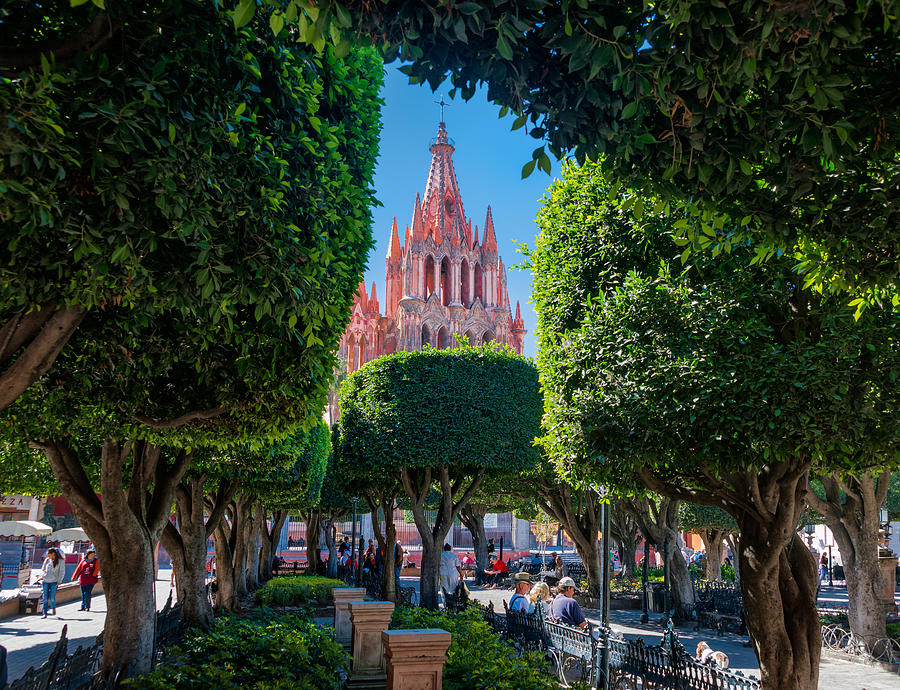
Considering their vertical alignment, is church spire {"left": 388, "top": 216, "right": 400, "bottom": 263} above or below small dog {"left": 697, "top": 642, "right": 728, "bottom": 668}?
above

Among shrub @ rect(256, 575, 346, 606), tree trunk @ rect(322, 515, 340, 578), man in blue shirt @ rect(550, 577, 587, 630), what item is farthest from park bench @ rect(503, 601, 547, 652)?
tree trunk @ rect(322, 515, 340, 578)

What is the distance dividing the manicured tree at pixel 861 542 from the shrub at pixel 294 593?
48.3 ft

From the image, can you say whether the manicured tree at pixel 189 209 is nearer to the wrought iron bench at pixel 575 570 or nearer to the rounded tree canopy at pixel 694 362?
the rounded tree canopy at pixel 694 362

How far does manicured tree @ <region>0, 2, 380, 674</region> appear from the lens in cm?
379

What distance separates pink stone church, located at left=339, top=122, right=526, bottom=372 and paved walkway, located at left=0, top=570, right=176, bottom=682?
171 feet

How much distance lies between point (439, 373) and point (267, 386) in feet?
48.6

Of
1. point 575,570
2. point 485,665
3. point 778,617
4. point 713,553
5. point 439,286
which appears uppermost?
point 439,286

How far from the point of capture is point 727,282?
8297mm

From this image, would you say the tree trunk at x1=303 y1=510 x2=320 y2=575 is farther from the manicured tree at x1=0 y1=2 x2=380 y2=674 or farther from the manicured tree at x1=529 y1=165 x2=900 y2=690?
the manicured tree at x1=0 y1=2 x2=380 y2=674

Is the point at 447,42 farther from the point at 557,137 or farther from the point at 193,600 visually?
the point at 193,600

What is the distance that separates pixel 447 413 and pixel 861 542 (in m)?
11.1

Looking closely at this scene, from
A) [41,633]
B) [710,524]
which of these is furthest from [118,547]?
[710,524]

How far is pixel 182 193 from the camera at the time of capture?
4.09 meters

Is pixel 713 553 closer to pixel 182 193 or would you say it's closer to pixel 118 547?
pixel 118 547
